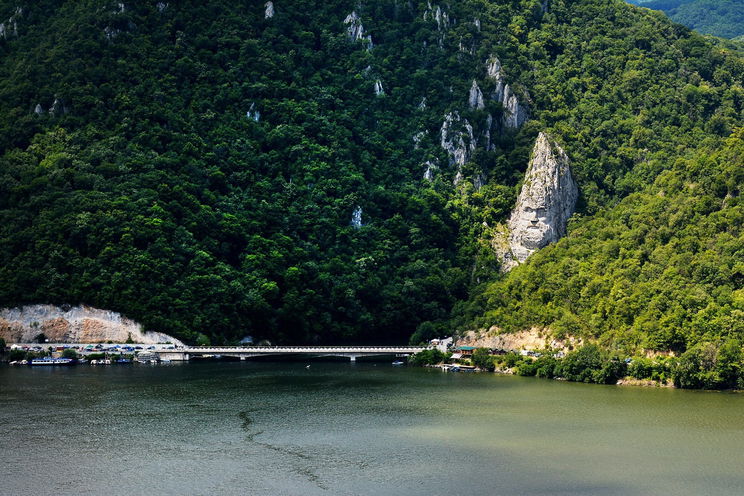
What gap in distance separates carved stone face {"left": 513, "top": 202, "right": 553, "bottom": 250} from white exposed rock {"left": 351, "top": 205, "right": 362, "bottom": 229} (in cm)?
3135

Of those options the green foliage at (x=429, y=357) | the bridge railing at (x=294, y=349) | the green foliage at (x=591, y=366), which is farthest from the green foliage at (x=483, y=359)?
the green foliage at (x=591, y=366)

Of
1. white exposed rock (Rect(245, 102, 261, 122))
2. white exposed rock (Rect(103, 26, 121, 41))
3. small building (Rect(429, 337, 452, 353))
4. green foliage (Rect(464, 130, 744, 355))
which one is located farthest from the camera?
white exposed rock (Rect(245, 102, 261, 122))

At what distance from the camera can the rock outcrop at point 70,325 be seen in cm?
14488

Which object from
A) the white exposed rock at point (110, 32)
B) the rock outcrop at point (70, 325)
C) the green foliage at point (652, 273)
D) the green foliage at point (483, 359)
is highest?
the white exposed rock at point (110, 32)

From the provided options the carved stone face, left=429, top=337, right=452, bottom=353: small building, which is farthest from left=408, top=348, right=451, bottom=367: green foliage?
the carved stone face

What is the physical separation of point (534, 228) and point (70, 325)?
88.7 meters

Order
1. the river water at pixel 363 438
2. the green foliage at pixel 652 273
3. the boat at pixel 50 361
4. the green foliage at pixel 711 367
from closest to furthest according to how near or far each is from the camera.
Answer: the river water at pixel 363 438 < the green foliage at pixel 711 367 < the green foliage at pixel 652 273 < the boat at pixel 50 361

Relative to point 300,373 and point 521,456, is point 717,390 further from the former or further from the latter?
point 300,373

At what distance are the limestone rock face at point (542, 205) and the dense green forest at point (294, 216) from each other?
4.32 metres

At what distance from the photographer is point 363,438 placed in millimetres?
82812

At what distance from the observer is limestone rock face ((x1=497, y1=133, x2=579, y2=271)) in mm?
180375

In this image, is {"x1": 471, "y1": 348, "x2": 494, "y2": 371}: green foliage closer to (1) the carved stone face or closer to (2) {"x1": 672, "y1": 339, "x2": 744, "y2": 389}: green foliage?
(2) {"x1": 672, "y1": 339, "x2": 744, "y2": 389}: green foliage

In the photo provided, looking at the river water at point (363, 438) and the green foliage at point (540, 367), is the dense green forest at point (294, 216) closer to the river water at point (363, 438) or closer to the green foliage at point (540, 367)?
the green foliage at point (540, 367)

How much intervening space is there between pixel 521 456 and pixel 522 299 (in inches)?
3093
